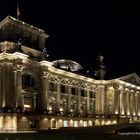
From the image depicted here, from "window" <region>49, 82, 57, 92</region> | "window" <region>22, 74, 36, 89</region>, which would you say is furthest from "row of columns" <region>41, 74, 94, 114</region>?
"window" <region>22, 74, 36, 89</region>

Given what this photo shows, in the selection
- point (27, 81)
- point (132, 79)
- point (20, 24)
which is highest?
point (20, 24)

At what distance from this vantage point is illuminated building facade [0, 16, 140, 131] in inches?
3150

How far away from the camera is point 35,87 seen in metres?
86.9

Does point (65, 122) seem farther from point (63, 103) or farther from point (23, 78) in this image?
point (23, 78)

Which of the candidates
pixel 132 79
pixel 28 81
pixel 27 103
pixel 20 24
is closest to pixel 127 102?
pixel 132 79

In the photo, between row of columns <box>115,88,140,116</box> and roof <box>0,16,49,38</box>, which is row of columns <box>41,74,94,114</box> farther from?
row of columns <box>115,88,140,116</box>

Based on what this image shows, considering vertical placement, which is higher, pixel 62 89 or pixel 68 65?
pixel 68 65

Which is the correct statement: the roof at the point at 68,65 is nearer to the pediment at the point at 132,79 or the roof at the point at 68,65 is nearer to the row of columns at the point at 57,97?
the row of columns at the point at 57,97

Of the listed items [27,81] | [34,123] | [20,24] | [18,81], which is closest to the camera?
[18,81]

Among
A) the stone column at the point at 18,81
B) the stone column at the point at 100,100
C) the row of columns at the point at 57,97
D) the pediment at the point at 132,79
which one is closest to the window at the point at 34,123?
the row of columns at the point at 57,97

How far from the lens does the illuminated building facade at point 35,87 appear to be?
80000 millimetres

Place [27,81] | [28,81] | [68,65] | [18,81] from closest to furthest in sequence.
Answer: [18,81] < [27,81] < [28,81] < [68,65]

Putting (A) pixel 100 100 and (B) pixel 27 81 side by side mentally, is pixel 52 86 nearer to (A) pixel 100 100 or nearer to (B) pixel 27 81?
(B) pixel 27 81

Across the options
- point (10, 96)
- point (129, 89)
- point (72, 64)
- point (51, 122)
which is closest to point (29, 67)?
point (10, 96)
